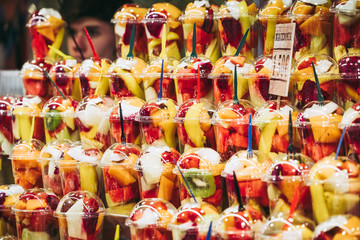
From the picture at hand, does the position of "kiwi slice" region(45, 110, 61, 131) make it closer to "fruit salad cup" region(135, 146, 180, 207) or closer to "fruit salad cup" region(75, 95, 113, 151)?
"fruit salad cup" region(75, 95, 113, 151)

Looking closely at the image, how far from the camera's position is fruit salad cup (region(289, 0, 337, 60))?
2.21m

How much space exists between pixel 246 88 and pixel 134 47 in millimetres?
717

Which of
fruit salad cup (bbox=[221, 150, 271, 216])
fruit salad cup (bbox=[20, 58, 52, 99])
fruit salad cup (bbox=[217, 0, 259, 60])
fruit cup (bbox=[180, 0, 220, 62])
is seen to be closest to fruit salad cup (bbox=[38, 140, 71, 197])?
fruit salad cup (bbox=[20, 58, 52, 99])

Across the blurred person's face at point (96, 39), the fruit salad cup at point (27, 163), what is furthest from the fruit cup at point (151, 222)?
the blurred person's face at point (96, 39)

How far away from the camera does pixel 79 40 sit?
3279mm

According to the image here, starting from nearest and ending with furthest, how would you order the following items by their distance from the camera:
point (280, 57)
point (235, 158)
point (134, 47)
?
point (235, 158) < point (280, 57) < point (134, 47)

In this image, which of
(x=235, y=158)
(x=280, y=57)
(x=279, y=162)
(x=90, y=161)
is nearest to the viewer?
(x=279, y=162)

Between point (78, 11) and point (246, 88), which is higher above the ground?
point (78, 11)

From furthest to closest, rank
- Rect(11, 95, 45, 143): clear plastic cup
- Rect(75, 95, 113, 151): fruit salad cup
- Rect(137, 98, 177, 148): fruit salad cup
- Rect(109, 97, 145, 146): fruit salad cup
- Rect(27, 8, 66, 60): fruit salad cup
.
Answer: Rect(27, 8, 66, 60): fruit salad cup, Rect(11, 95, 45, 143): clear plastic cup, Rect(75, 95, 113, 151): fruit salad cup, Rect(109, 97, 145, 146): fruit salad cup, Rect(137, 98, 177, 148): fruit salad cup

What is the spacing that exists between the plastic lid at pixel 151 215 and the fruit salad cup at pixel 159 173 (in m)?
0.17

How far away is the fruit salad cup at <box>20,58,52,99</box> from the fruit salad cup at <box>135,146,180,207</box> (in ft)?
3.13

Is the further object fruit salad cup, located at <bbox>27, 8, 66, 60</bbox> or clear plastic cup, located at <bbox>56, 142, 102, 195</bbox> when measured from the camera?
fruit salad cup, located at <bbox>27, 8, 66, 60</bbox>

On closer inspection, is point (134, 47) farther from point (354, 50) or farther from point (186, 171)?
point (354, 50)

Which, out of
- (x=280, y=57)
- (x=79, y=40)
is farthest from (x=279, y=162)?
(x=79, y=40)
